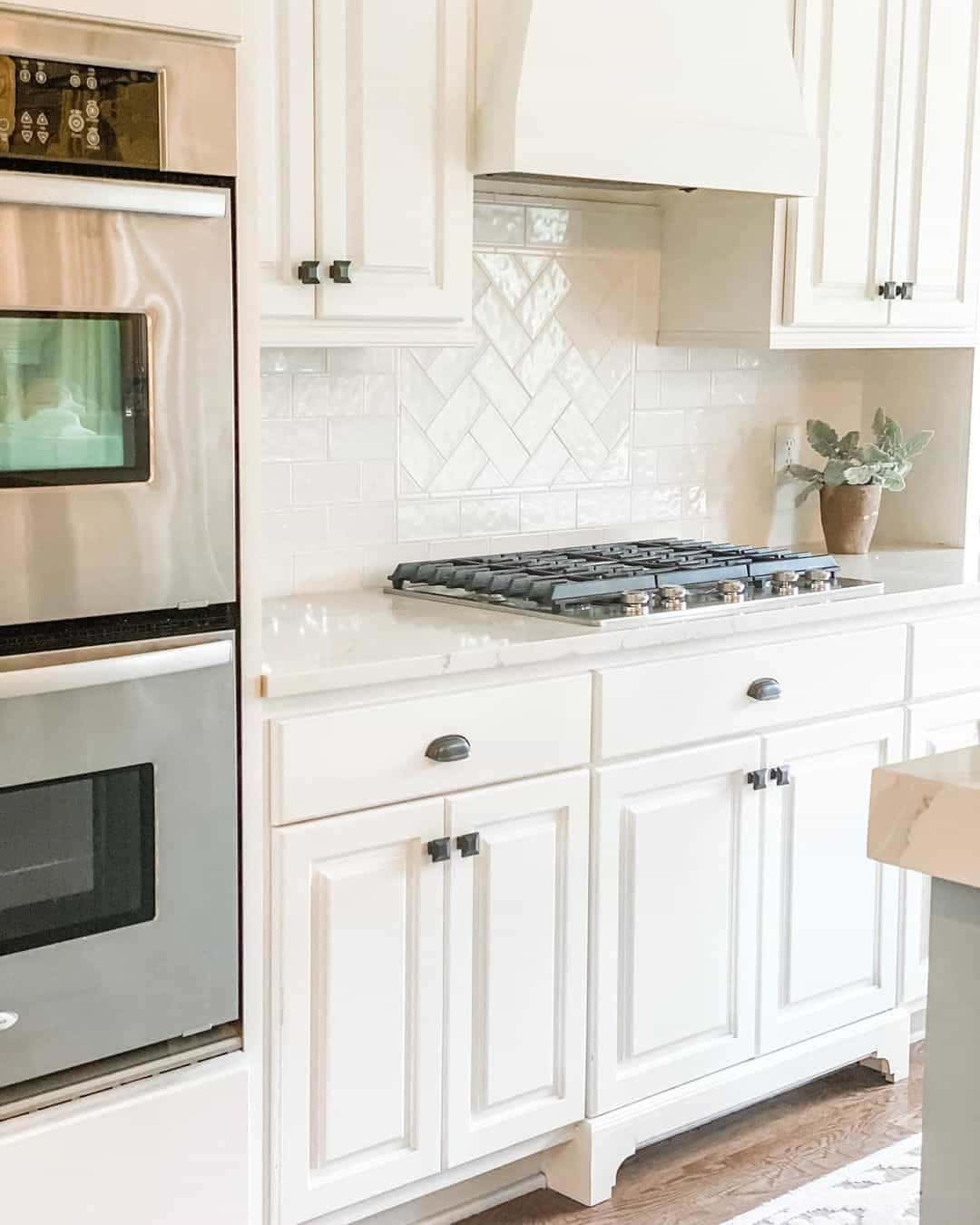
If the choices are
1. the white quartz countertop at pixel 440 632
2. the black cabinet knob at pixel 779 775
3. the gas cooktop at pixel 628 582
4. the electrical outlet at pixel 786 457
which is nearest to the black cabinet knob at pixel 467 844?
the white quartz countertop at pixel 440 632

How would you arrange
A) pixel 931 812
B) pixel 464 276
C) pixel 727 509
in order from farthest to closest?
pixel 727 509, pixel 464 276, pixel 931 812

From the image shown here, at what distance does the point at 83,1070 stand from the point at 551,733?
2.93 feet

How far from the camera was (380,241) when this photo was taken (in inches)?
105

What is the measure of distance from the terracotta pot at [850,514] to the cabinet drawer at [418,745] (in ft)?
4.09

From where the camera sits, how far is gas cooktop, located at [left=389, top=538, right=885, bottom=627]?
2.80 meters

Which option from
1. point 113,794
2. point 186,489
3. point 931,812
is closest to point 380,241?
point 186,489

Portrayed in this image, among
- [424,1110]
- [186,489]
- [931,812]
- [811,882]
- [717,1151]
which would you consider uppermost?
[186,489]

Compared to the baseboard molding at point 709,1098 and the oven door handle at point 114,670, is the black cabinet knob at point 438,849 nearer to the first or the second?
the oven door handle at point 114,670

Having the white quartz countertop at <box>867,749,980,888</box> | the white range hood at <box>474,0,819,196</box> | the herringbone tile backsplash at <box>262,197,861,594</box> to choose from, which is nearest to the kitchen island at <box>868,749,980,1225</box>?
the white quartz countertop at <box>867,749,980,888</box>

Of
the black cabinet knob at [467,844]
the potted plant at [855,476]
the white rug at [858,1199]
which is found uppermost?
the potted plant at [855,476]

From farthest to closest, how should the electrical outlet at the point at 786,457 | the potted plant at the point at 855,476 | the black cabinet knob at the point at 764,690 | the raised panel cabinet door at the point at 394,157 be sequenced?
the electrical outlet at the point at 786,457 → the potted plant at the point at 855,476 → the black cabinet knob at the point at 764,690 → the raised panel cabinet door at the point at 394,157

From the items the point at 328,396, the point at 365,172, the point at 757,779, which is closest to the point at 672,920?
the point at 757,779

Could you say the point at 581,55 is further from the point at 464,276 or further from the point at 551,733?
the point at 551,733

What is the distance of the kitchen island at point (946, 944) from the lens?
49.8 inches
